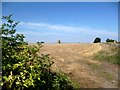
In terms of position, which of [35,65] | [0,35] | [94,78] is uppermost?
[0,35]

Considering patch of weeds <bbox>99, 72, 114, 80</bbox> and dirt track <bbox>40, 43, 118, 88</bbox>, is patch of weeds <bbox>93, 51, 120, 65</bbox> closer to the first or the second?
dirt track <bbox>40, 43, 118, 88</bbox>

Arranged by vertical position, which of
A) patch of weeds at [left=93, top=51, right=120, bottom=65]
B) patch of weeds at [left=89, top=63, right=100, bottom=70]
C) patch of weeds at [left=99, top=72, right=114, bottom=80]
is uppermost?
patch of weeds at [left=93, top=51, right=120, bottom=65]

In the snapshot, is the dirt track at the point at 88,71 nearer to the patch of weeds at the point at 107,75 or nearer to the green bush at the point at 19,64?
the patch of weeds at the point at 107,75

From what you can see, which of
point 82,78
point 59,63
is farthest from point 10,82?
point 59,63

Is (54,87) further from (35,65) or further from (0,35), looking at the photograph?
(0,35)

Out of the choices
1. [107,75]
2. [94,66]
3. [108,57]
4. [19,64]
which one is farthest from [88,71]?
[19,64]

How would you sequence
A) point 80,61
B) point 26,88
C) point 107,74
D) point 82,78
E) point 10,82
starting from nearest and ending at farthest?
1. point 10,82
2. point 26,88
3. point 82,78
4. point 107,74
5. point 80,61

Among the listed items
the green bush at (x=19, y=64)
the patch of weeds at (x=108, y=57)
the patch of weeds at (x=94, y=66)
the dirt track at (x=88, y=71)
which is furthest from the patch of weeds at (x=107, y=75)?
the green bush at (x=19, y=64)

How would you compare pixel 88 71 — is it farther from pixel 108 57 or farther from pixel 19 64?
pixel 19 64

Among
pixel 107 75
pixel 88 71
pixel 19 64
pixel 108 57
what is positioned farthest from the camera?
pixel 108 57

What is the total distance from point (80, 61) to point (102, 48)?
365 centimetres

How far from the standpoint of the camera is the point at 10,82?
16.9 ft

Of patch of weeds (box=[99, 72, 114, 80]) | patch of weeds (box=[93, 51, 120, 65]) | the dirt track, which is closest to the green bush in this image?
the dirt track

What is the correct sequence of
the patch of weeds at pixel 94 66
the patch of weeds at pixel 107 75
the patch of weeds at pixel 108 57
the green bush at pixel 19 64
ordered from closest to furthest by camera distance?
the green bush at pixel 19 64 → the patch of weeds at pixel 107 75 → the patch of weeds at pixel 94 66 → the patch of weeds at pixel 108 57
